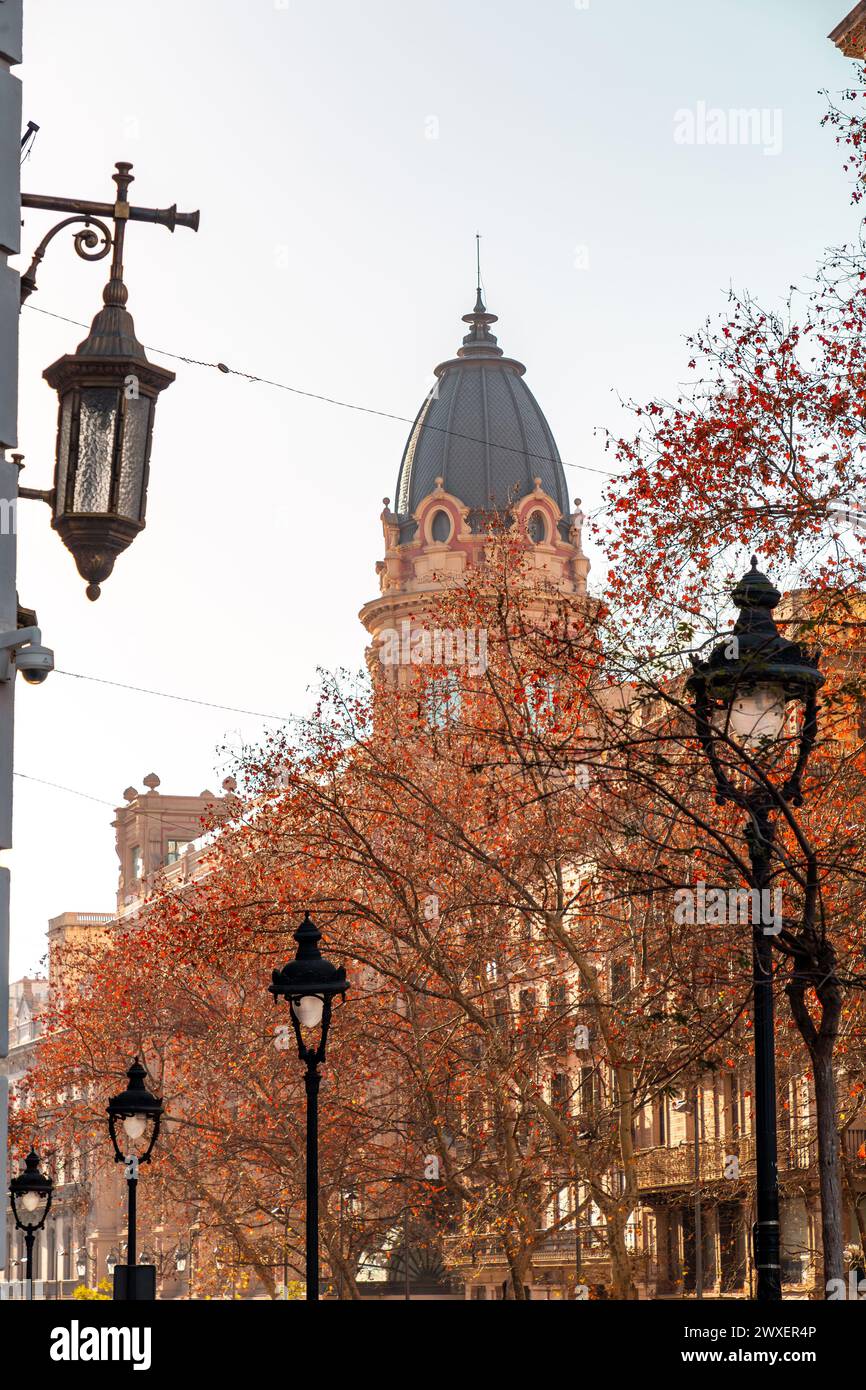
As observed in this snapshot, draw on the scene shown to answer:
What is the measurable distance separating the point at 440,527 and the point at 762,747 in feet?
241

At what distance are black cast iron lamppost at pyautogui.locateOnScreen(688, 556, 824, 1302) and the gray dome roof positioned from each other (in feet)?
238

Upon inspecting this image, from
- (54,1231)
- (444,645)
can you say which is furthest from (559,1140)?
(54,1231)

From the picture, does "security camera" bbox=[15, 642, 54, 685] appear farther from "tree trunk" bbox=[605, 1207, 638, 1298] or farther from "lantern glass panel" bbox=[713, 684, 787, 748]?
"tree trunk" bbox=[605, 1207, 638, 1298]

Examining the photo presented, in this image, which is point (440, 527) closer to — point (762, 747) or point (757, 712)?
point (762, 747)

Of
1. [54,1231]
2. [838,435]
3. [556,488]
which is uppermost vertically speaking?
[556,488]

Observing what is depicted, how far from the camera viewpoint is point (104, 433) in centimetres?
743

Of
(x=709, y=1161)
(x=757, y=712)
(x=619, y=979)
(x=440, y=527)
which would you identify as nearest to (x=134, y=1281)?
(x=757, y=712)

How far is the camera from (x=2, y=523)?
6.20 m

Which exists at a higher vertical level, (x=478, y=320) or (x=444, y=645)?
(x=478, y=320)

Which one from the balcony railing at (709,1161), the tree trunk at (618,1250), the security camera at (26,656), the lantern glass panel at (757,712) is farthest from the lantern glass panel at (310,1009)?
the balcony railing at (709,1161)

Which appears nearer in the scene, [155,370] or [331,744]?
[155,370]

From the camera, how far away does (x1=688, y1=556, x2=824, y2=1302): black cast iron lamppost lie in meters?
11.4

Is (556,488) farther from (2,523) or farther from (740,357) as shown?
(2,523)
